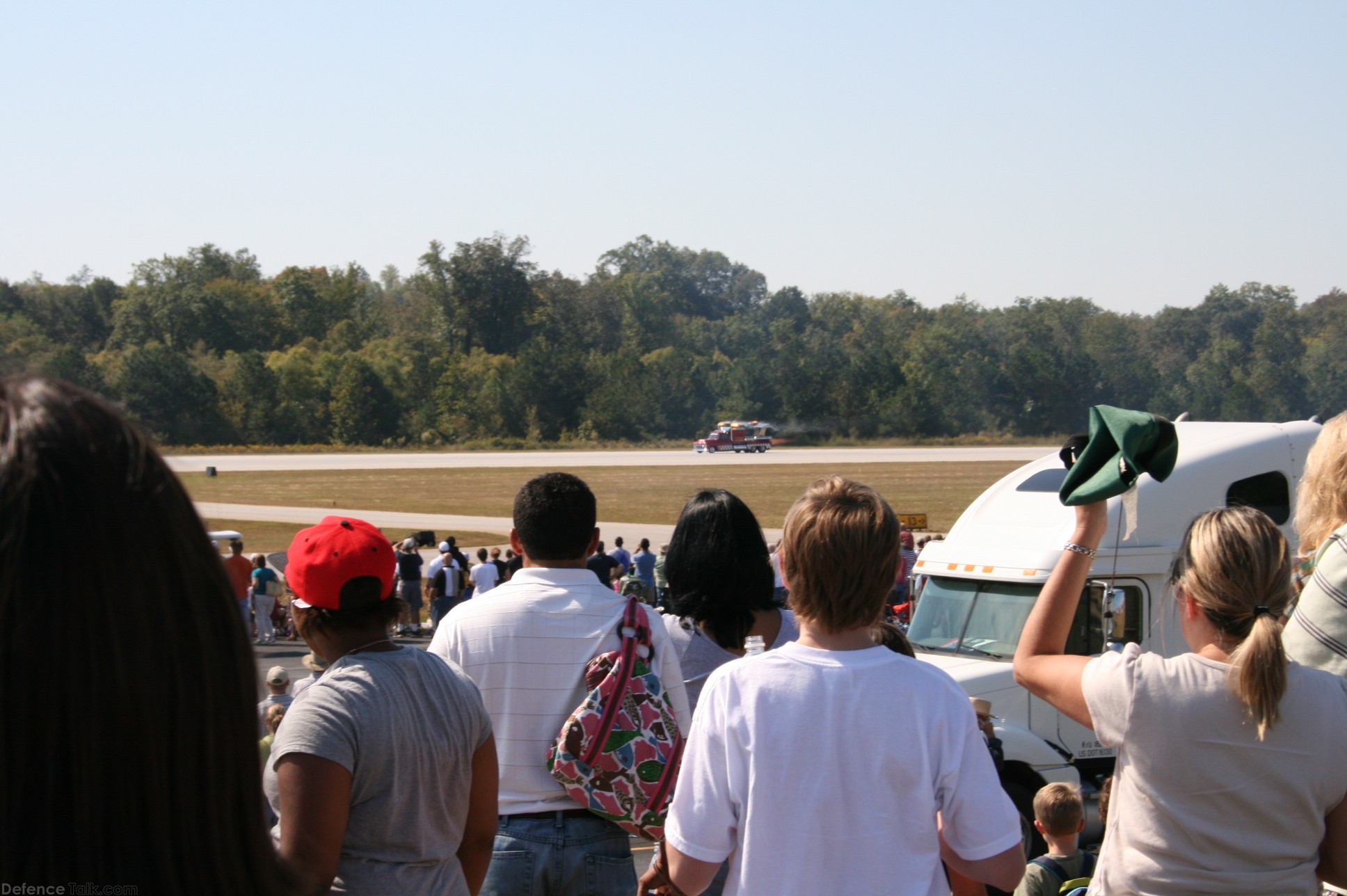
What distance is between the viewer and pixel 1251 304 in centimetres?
12750

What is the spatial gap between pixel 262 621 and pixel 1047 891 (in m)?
16.2

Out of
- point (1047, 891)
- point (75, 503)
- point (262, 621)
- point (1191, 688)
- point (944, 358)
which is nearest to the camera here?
point (75, 503)

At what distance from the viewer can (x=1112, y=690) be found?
2863mm

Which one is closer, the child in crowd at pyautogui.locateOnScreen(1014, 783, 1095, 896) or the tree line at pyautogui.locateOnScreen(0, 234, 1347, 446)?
the child in crowd at pyautogui.locateOnScreen(1014, 783, 1095, 896)

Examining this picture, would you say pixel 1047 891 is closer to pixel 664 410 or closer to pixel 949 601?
pixel 949 601

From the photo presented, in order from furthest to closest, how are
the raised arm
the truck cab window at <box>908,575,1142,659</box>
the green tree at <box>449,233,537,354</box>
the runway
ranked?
the green tree at <box>449,233,537,354</box>, the runway, the truck cab window at <box>908,575,1142,659</box>, the raised arm

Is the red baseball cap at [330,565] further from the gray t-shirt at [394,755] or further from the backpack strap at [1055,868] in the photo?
the backpack strap at [1055,868]

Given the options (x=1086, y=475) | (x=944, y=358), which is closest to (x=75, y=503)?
(x=1086, y=475)

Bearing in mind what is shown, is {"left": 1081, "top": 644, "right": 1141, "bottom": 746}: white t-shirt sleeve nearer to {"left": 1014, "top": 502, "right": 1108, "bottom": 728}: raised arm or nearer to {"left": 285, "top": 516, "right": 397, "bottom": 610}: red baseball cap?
{"left": 1014, "top": 502, "right": 1108, "bottom": 728}: raised arm

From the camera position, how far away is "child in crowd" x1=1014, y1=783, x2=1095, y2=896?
17.9 ft

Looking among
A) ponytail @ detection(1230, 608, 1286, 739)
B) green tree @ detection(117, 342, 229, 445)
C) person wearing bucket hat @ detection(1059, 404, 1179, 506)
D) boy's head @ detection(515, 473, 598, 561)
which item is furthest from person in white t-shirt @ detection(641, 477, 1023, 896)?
green tree @ detection(117, 342, 229, 445)

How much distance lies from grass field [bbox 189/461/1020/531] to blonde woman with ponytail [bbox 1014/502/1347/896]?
30.6m

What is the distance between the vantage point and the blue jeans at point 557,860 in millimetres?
3488

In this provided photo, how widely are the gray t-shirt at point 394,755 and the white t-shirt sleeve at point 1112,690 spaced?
155 centimetres
